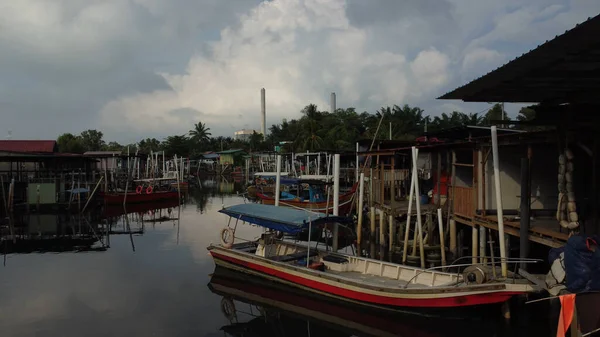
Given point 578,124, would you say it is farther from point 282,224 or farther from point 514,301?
point 282,224

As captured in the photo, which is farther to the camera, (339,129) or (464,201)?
(339,129)

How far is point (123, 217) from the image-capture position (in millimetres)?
31656

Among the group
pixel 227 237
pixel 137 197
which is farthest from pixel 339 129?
pixel 227 237

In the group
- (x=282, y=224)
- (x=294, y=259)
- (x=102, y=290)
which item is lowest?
(x=102, y=290)

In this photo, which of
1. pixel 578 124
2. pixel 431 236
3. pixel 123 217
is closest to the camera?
pixel 578 124

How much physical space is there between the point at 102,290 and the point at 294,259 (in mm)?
6195

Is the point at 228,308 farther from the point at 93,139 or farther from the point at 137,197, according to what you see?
the point at 93,139

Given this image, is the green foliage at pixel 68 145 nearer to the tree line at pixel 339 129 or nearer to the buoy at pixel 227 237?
the tree line at pixel 339 129

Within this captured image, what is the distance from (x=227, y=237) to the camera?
1631 cm

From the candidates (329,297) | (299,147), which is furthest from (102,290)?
(299,147)

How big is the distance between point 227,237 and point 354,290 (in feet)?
19.4

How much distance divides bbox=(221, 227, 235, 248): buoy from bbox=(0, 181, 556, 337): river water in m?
1.04

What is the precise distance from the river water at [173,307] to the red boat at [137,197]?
52.1 ft

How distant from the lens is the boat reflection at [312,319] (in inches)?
427
